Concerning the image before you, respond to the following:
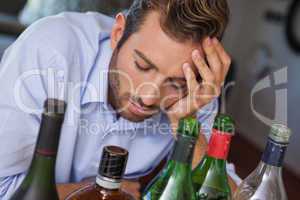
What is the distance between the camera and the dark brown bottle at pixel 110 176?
48 centimetres

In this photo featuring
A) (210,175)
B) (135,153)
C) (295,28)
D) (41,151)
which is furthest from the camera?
(295,28)

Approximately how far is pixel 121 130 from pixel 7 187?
1.02 ft

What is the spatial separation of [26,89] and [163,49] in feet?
0.90

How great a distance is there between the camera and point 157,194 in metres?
0.58

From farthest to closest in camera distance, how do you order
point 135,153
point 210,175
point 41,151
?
point 135,153 < point 210,175 < point 41,151

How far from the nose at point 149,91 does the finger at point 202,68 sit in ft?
0.29

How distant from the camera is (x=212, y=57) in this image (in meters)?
0.86

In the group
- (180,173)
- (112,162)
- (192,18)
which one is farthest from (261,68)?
(112,162)

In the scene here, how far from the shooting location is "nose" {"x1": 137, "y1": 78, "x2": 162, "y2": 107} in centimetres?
83

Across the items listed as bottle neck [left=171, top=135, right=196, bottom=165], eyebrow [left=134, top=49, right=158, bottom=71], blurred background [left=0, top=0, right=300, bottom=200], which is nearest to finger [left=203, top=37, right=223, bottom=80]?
eyebrow [left=134, top=49, right=158, bottom=71]

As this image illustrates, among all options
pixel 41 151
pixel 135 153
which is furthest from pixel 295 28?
pixel 41 151

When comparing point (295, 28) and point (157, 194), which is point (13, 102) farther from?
point (295, 28)

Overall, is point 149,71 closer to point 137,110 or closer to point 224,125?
point 137,110

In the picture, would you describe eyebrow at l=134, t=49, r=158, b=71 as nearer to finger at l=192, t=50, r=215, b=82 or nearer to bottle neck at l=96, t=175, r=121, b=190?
finger at l=192, t=50, r=215, b=82
